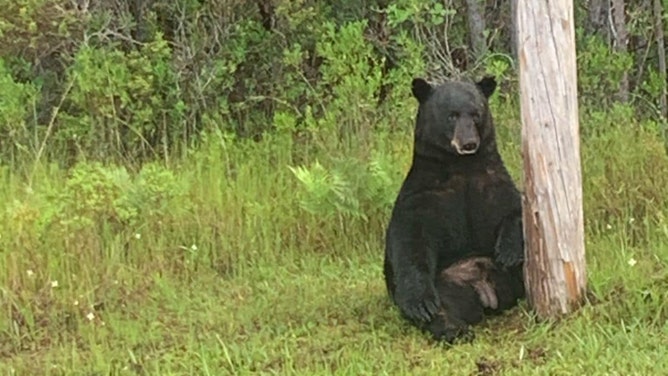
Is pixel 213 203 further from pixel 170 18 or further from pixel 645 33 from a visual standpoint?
pixel 645 33

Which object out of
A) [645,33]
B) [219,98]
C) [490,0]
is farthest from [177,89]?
[645,33]

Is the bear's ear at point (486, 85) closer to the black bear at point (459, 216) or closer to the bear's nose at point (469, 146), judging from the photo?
the black bear at point (459, 216)

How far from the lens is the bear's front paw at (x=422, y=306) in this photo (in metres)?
5.56

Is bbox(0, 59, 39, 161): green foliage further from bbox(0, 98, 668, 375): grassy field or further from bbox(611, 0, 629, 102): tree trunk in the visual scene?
bbox(611, 0, 629, 102): tree trunk

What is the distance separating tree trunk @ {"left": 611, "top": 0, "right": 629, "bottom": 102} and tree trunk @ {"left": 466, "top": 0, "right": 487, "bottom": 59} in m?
1.18

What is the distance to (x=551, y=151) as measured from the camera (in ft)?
18.3

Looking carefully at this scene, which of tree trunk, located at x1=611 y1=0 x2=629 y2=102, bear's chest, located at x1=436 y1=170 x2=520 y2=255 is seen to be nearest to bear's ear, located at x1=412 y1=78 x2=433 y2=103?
bear's chest, located at x1=436 y1=170 x2=520 y2=255

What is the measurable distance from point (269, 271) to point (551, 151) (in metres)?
2.25

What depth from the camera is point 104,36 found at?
1003 cm

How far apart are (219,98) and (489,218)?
476cm

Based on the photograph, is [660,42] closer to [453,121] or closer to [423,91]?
[423,91]

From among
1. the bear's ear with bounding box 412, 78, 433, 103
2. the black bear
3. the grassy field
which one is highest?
the bear's ear with bounding box 412, 78, 433, 103

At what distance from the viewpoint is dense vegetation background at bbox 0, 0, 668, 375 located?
5605mm

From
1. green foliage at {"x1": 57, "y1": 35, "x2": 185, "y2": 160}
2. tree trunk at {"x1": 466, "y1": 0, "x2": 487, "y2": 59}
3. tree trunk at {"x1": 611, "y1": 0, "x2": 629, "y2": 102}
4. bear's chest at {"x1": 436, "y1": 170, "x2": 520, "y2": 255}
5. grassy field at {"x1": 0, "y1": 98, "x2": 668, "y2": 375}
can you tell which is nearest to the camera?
grassy field at {"x1": 0, "y1": 98, "x2": 668, "y2": 375}
